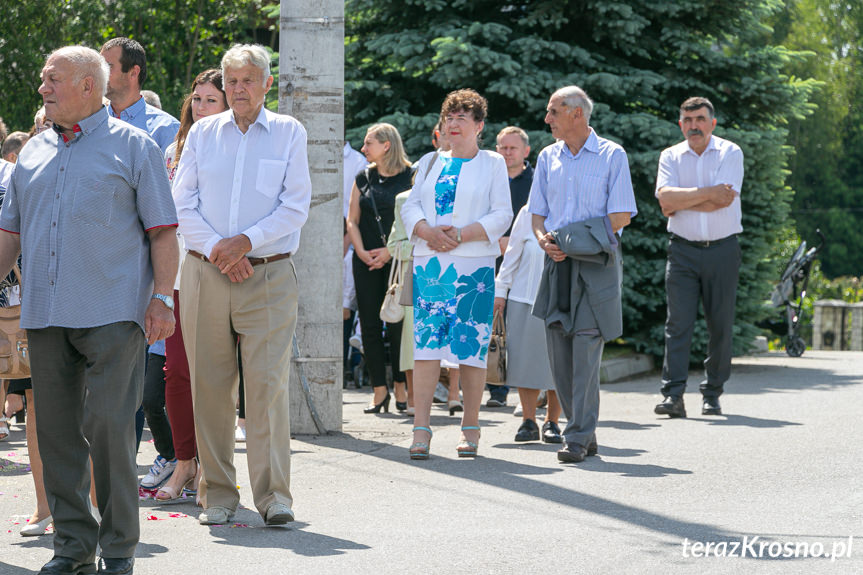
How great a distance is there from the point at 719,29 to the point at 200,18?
7.03m

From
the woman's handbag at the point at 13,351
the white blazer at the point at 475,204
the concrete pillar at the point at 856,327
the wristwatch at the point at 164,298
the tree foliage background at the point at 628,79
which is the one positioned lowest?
the concrete pillar at the point at 856,327

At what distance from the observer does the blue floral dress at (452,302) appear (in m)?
7.79

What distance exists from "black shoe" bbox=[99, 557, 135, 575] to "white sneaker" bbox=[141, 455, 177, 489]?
1.85m

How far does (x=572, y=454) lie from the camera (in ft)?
24.8

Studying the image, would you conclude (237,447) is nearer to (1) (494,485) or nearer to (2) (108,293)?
(1) (494,485)

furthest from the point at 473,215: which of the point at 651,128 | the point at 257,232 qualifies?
the point at 651,128

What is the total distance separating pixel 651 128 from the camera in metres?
13.5

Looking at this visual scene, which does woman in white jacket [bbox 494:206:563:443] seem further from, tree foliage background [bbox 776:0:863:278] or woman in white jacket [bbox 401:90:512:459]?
tree foliage background [bbox 776:0:863:278]

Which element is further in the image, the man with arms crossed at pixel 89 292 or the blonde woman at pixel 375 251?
the blonde woman at pixel 375 251

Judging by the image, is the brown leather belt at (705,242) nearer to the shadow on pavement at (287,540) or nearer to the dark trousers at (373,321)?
the dark trousers at (373,321)

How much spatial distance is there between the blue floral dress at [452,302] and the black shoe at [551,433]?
100 centimetres

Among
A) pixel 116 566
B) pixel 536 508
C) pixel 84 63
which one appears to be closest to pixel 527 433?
pixel 536 508

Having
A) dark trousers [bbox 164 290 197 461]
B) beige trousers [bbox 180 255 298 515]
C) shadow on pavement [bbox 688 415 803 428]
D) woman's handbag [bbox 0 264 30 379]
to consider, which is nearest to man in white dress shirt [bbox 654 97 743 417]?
shadow on pavement [bbox 688 415 803 428]

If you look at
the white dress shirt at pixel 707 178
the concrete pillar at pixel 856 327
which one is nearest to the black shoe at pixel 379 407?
the white dress shirt at pixel 707 178
